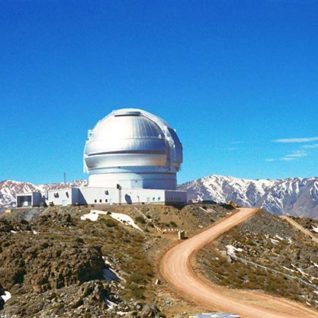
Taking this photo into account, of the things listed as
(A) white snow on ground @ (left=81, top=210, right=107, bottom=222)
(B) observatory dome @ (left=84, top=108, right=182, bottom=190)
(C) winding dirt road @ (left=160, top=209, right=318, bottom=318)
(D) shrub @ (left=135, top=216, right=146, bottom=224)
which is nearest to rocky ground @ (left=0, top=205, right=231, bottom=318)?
(C) winding dirt road @ (left=160, top=209, right=318, bottom=318)

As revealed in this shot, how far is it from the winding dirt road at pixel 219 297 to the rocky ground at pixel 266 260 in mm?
2184

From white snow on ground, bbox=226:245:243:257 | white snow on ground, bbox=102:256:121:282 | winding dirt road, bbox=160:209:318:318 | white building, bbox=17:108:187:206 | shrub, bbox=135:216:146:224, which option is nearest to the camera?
winding dirt road, bbox=160:209:318:318

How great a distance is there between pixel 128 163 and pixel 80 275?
179 ft

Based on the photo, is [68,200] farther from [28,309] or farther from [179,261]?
[28,309]

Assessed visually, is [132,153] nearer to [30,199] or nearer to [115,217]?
[115,217]

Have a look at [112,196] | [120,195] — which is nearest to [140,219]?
[120,195]

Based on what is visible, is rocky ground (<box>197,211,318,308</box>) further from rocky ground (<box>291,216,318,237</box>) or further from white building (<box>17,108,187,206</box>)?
white building (<box>17,108,187,206</box>)

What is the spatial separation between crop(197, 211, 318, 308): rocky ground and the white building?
17.5 meters

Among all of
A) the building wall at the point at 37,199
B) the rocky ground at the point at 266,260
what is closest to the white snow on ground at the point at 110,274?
the rocky ground at the point at 266,260

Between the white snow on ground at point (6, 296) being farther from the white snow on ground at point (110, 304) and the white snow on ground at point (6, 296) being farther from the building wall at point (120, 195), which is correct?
the building wall at point (120, 195)

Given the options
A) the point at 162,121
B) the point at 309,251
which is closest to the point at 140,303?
the point at 309,251

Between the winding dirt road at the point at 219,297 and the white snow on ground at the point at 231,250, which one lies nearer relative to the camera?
the winding dirt road at the point at 219,297

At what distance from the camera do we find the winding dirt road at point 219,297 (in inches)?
1636

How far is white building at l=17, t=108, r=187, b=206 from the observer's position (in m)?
92.9
